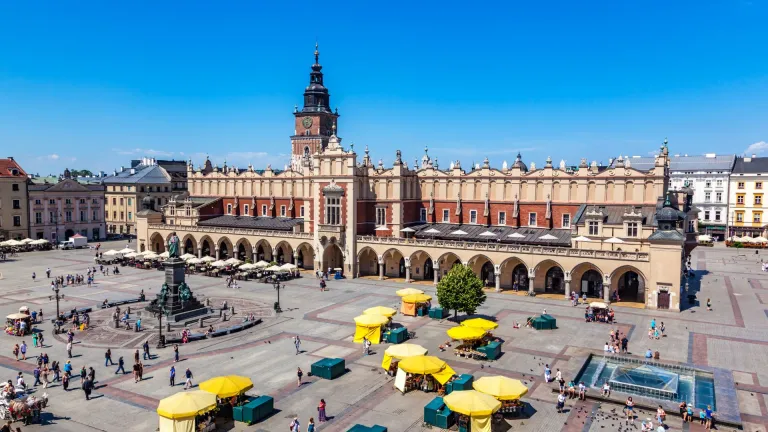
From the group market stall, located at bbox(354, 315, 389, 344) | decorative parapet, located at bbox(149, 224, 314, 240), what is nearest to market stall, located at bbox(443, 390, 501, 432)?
market stall, located at bbox(354, 315, 389, 344)

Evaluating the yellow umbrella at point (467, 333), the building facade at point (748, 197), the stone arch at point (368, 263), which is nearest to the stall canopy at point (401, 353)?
the yellow umbrella at point (467, 333)

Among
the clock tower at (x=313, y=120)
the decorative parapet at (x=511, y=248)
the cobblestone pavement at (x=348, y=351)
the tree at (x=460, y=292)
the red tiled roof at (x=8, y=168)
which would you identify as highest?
the clock tower at (x=313, y=120)

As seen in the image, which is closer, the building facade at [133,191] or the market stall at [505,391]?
the market stall at [505,391]

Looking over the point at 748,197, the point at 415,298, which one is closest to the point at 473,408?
the point at 415,298

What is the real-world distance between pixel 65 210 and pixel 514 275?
304 ft

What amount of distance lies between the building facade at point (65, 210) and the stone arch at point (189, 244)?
3667 cm

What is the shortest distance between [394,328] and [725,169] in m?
99.9

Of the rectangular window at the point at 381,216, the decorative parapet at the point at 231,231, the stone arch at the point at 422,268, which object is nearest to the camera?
the stone arch at the point at 422,268

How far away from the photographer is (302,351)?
39.6 metres

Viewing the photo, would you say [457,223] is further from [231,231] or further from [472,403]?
[472,403]

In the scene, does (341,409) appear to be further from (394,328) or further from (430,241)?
(430,241)

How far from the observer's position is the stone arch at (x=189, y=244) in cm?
8889

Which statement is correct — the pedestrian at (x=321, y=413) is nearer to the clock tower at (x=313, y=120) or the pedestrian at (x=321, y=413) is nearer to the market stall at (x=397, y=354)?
the market stall at (x=397, y=354)

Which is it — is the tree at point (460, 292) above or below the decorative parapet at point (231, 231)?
below
